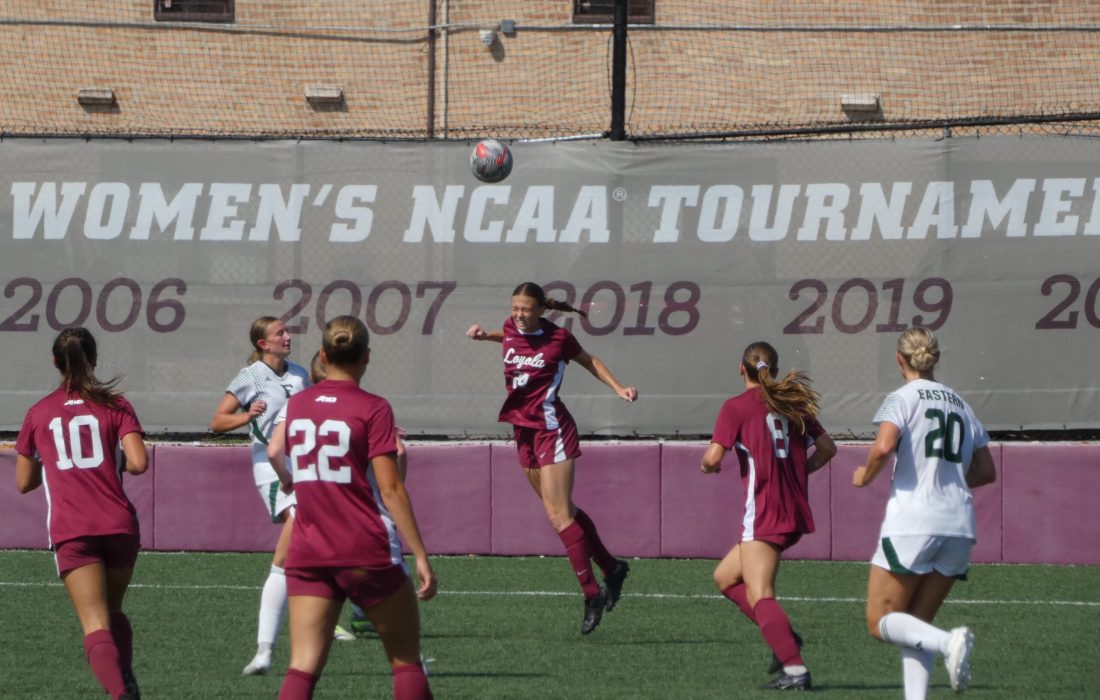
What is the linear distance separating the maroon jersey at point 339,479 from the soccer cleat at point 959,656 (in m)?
2.12

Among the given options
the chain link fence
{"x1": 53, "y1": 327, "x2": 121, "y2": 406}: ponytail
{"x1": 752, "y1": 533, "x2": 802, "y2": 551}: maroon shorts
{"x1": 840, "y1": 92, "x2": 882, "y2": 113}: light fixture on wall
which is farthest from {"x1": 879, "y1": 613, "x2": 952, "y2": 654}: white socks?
{"x1": 840, "y1": 92, "x2": 882, "y2": 113}: light fixture on wall

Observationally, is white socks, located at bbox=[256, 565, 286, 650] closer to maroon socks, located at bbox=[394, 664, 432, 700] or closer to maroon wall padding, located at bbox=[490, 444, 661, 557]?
maroon socks, located at bbox=[394, 664, 432, 700]

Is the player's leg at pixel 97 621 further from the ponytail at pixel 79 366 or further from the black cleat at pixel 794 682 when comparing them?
the black cleat at pixel 794 682

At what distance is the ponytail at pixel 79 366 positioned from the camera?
6.30 metres

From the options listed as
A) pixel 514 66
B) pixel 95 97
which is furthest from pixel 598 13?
pixel 95 97

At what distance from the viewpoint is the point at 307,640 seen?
5.14m

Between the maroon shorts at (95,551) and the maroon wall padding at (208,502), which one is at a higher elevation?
the maroon shorts at (95,551)

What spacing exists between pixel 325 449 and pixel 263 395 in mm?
2994

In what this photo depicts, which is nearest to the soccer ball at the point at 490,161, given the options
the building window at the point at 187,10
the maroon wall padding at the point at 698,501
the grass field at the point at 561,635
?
the maroon wall padding at the point at 698,501

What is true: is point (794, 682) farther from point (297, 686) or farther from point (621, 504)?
point (621, 504)

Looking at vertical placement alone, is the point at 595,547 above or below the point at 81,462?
below

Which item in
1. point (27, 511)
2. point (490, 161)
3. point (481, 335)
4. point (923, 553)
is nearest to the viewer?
point (923, 553)

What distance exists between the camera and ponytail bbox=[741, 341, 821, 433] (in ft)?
23.8

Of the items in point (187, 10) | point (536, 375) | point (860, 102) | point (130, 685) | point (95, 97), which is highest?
point (187, 10)
